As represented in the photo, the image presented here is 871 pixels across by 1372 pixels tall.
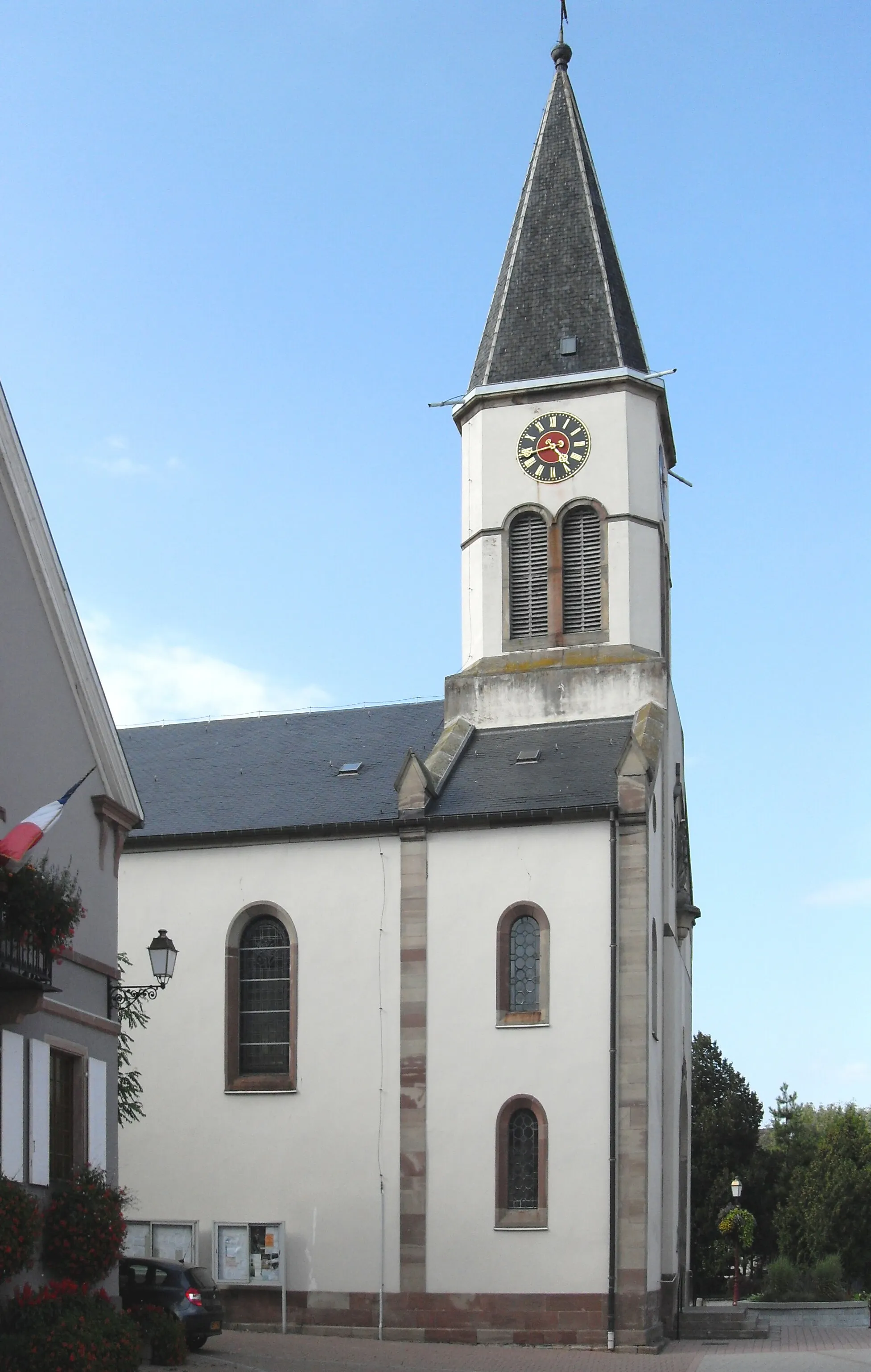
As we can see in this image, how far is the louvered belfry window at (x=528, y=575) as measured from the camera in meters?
32.9

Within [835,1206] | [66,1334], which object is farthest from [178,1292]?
[835,1206]

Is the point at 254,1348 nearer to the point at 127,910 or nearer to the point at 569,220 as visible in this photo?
the point at 127,910

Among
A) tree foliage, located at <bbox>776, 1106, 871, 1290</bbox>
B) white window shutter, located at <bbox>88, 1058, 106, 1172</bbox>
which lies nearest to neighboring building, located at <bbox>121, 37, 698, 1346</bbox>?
white window shutter, located at <bbox>88, 1058, 106, 1172</bbox>

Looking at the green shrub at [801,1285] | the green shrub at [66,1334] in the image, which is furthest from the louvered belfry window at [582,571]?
the green shrub at [66,1334]

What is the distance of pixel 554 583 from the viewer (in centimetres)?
3284

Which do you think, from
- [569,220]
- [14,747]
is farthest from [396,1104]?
[569,220]

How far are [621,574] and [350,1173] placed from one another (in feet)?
40.4

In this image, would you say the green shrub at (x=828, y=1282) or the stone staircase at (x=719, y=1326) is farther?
the green shrub at (x=828, y=1282)

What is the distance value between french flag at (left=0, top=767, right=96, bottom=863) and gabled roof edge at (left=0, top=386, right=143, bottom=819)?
3710mm

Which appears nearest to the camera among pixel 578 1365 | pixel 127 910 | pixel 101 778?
pixel 101 778

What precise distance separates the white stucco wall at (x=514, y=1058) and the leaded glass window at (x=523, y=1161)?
1.06 ft

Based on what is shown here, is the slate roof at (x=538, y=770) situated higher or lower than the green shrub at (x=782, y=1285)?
higher

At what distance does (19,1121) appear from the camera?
57.1ft

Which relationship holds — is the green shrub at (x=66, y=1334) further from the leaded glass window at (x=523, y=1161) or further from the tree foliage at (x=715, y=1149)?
the tree foliage at (x=715, y=1149)
